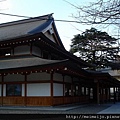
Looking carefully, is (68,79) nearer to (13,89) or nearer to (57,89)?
(57,89)

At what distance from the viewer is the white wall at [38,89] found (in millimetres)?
16038

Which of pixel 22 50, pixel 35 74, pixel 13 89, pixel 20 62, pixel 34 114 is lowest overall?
pixel 34 114

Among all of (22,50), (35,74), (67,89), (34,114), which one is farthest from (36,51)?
(34,114)

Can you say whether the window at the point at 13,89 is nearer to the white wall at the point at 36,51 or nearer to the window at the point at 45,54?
the white wall at the point at 36,51

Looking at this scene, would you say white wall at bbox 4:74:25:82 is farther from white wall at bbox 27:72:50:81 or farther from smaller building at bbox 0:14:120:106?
white wall at bbox 27:72:50:81

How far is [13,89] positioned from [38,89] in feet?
7.41

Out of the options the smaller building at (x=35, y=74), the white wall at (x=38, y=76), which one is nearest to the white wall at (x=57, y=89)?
the smaller building at (x=35, y=74)

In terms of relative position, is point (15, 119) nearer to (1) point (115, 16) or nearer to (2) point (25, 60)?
(1) point (115, 16)

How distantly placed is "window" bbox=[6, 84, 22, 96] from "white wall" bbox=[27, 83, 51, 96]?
2.70 ft

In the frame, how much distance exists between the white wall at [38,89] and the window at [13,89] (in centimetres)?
82

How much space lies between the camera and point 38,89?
16.3 m

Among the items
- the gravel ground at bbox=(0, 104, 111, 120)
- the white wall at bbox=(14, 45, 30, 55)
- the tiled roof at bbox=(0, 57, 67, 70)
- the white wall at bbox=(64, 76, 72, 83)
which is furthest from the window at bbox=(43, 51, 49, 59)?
the gravel ground at bbox=(0, 104, 111, 120)

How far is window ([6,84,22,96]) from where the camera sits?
17.1m

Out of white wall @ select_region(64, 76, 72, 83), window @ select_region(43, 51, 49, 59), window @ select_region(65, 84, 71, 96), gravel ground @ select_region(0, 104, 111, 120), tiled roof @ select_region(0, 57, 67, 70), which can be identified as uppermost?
window @ select_region(43, 51, 49, 59)
